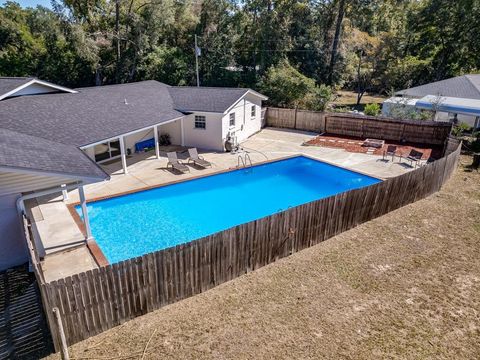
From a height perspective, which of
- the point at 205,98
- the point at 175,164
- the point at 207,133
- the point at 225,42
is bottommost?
the point at 175,164

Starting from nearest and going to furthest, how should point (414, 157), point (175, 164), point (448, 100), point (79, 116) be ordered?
point (79, 116)
point (175, 164)
point (414, 157)
point (448, 100)

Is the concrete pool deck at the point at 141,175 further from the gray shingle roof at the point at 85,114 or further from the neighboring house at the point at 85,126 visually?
the gray shingle roof at the point at 85,114

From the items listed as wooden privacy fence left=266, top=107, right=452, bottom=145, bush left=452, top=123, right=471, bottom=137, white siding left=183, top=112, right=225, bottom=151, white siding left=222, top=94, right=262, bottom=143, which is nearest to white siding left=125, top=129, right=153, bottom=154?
white siding left=183, top=112, right=225, bottom=151

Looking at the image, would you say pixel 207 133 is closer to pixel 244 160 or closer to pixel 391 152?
pixel 244 160

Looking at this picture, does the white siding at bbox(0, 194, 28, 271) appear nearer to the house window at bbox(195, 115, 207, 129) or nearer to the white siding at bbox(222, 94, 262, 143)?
the house window at bbox(195, 115, 207, 129)

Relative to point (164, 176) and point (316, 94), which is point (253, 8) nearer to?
point (316, 94)

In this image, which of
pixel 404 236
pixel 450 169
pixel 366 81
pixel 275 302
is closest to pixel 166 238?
pixel 275 302

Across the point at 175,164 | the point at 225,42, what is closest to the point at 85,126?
the point at 175,164

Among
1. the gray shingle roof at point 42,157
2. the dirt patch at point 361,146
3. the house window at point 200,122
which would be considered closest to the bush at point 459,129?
the dirt patch at point 361,146
